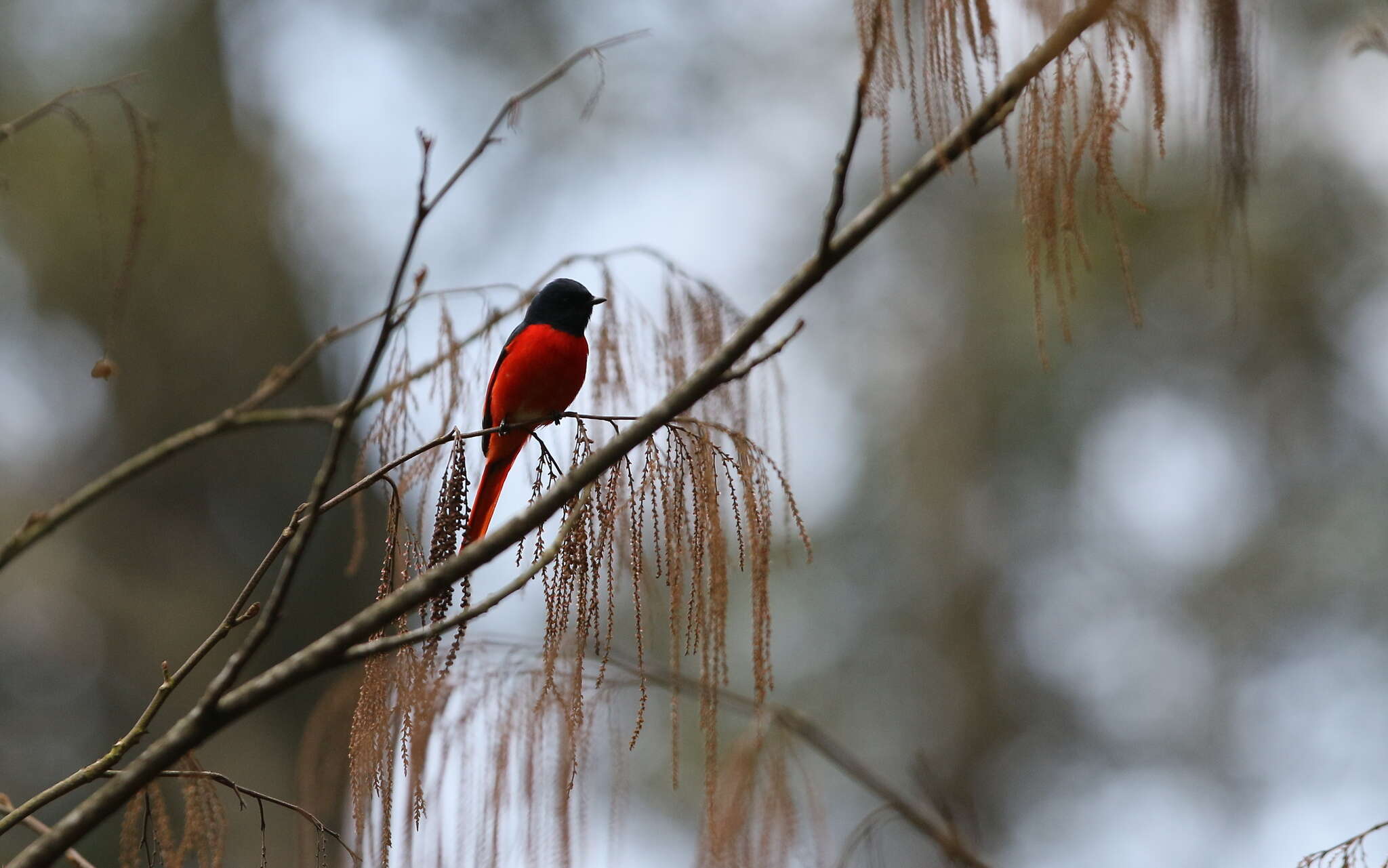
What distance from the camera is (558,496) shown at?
1.36 metres

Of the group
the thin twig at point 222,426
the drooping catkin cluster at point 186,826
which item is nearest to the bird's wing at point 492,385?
the thin twig at point 222,426

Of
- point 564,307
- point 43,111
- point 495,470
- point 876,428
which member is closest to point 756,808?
point 43,111

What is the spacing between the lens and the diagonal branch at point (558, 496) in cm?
120

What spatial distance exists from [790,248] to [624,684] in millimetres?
6920

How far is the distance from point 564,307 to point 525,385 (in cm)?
43

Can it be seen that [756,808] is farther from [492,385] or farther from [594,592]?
[492,385]

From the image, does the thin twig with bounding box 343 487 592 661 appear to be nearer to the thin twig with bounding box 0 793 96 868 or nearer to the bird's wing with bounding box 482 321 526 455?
the thin twig with bounding box 0 793 96 868

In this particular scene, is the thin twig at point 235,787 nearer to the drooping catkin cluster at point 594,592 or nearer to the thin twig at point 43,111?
the drooping catkin cluster at point 594,592

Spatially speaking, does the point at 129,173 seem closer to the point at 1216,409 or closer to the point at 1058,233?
the point at 1058,233

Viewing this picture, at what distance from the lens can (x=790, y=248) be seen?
8633 mm

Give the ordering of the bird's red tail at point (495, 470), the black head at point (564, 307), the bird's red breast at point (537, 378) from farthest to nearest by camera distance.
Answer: the black head at point (564, 307) < the bird's red breast at point (537, 378) < the bird's red tail at point (495, 470)

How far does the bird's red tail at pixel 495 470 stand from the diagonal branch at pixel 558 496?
73.7 inches

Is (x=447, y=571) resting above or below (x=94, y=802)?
above

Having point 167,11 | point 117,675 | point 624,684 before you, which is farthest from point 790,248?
point 624,684
